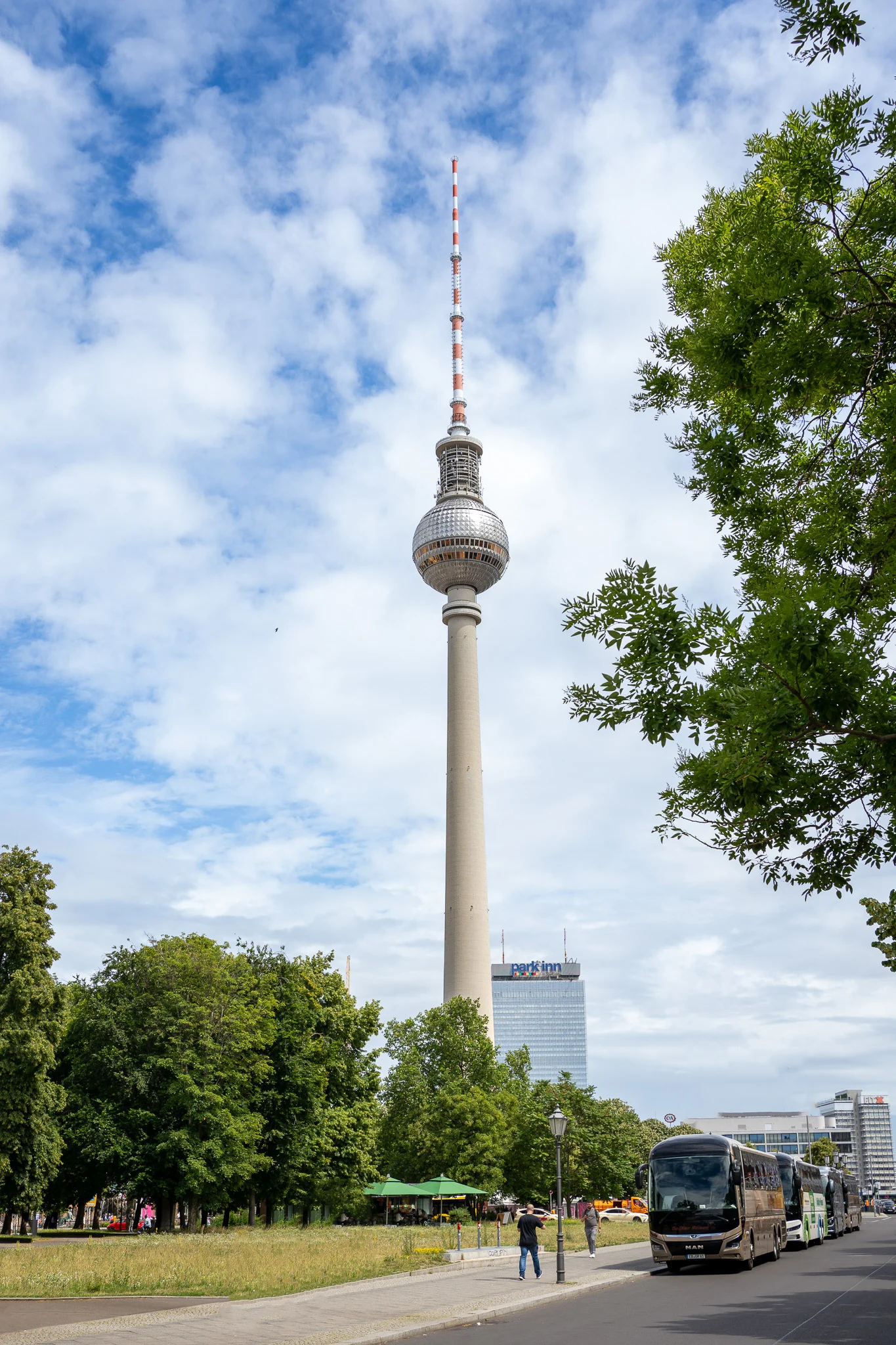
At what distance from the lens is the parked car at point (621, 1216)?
74062mm

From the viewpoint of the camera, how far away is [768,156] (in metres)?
10.7

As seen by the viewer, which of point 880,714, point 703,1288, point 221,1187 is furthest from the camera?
point 221,1187

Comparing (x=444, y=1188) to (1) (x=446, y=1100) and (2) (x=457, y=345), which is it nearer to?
(1) (x=446, y=1100)

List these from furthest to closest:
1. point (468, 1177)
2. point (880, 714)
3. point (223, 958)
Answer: point (468, 1177) < point (223, 958) < point (880, 714)

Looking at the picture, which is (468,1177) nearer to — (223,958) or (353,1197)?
(353,1197)

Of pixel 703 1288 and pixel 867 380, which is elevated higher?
pixel 867 380

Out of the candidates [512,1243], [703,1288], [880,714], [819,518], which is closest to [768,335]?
[819,518]

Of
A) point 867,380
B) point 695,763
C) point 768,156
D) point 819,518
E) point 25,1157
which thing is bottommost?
point 25,1157

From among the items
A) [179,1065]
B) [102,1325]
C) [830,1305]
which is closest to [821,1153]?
[179,1065]

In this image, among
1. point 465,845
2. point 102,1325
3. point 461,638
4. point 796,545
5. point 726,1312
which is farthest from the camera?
point 461,638

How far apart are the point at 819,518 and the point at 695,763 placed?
2644 millimetres

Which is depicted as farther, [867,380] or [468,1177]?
[468,1177]

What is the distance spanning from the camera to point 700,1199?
29.3 m

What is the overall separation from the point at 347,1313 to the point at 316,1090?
3715 cm
